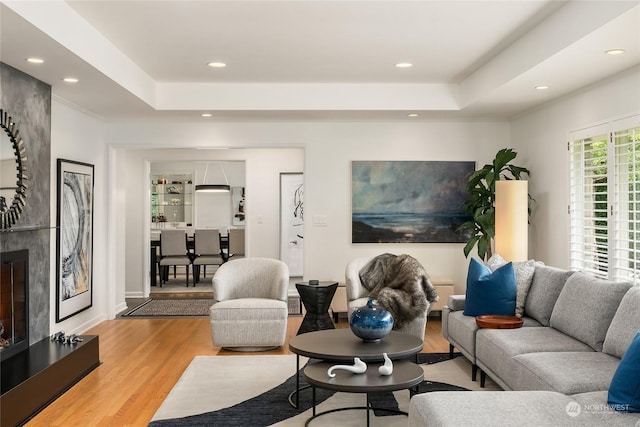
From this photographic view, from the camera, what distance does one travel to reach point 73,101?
5965 millimetres

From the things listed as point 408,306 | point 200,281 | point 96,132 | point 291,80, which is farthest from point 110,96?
point 200,281

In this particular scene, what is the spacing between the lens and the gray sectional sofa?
2.58 m

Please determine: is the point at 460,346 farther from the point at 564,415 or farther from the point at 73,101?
the point at 73,101

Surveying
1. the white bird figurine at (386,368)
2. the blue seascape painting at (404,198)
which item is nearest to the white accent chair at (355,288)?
the blue seascape painting at (404,198)

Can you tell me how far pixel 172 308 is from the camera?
25.7 feet

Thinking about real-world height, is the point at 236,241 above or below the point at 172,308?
above

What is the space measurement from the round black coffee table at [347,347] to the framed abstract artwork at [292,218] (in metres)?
5.41

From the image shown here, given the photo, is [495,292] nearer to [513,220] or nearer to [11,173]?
[513,220]

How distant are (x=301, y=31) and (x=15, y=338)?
3166 millimetres

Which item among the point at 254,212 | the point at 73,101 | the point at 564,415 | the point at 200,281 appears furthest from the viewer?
the point at 200,281

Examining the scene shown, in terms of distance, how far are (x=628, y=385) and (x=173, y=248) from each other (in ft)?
26.9

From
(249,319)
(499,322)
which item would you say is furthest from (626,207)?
(249,319)

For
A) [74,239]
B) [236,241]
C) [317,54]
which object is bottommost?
[236,241]

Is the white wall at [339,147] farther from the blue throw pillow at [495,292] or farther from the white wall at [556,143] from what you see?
the blue throw pillow at [495,292]
